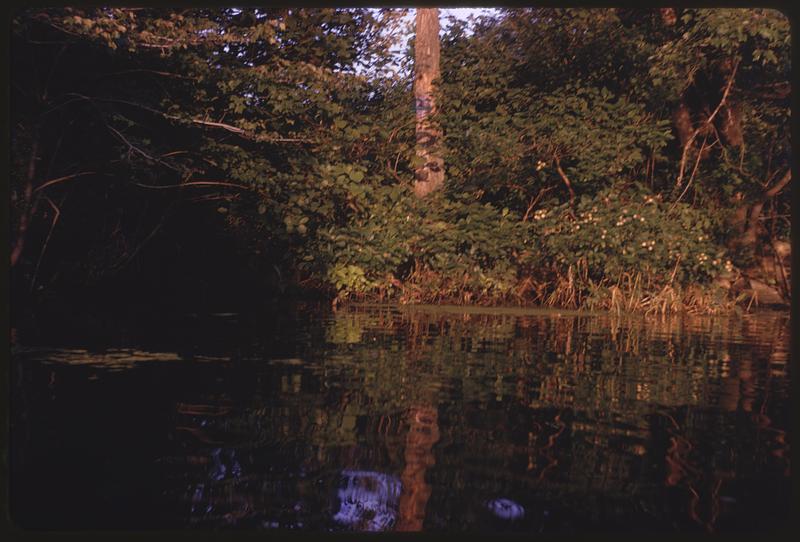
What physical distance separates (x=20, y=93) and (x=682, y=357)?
643cm

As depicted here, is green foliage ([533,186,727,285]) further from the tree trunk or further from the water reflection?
the water reflection

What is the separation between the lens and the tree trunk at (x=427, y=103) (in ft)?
39.1

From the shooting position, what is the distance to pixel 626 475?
2.83 metres

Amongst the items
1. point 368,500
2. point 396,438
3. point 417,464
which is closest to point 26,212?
point 396,438

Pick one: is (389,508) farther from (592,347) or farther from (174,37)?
(174,37)

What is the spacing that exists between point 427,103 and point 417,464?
9850 millimetres

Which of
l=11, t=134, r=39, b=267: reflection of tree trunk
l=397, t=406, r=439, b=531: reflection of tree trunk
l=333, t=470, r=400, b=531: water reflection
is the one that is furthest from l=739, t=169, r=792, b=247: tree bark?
l=333, t=470, r=400, b=531: water reflection

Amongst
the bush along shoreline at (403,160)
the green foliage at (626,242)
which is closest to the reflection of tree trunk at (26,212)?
the bush along shoreline at (403,160)

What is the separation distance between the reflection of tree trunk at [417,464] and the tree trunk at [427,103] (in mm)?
8306

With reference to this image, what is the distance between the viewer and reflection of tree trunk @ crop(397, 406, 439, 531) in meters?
Result: 2.51

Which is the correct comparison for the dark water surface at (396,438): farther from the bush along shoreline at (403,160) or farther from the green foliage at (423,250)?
the green foliage at (423,250)

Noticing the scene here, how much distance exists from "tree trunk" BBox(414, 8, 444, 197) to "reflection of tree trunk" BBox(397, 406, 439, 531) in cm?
831

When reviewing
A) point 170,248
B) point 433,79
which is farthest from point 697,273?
point 170,248

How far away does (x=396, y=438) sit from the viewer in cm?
325
